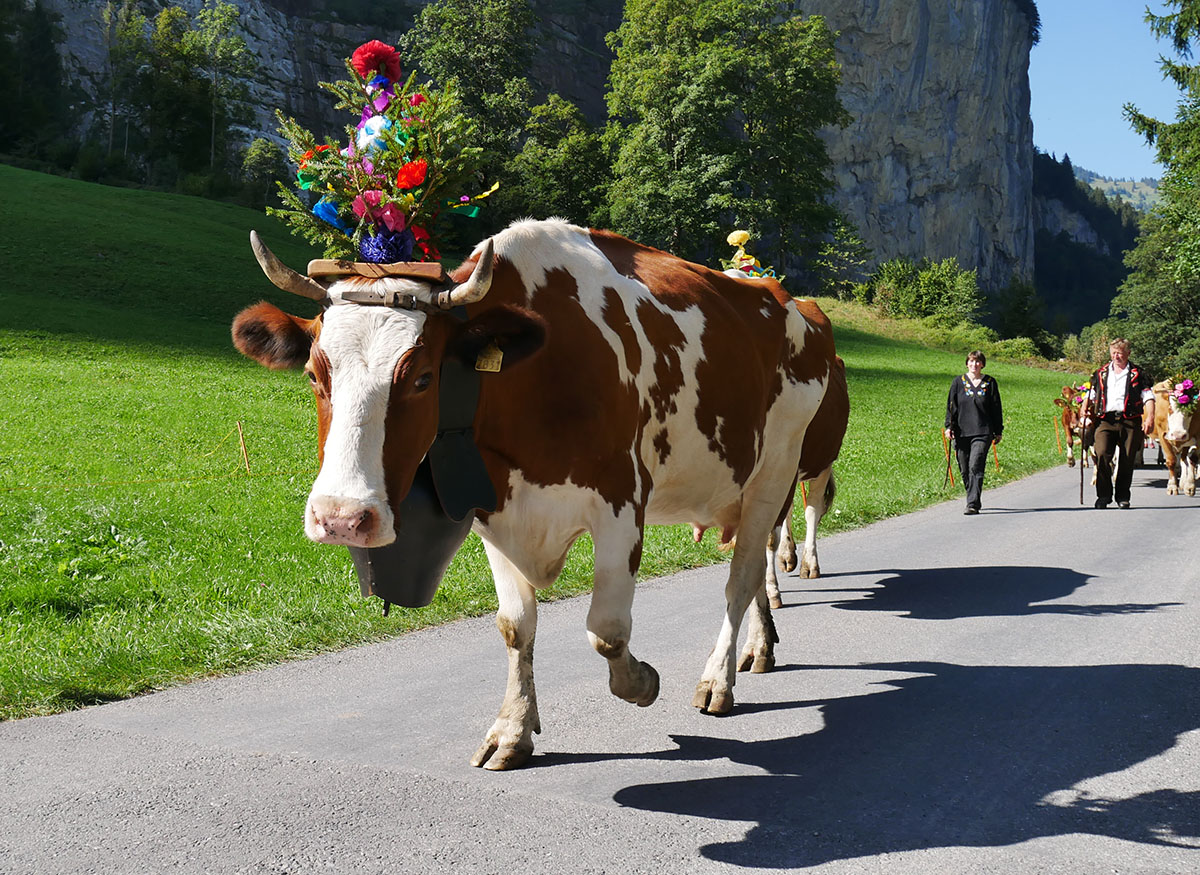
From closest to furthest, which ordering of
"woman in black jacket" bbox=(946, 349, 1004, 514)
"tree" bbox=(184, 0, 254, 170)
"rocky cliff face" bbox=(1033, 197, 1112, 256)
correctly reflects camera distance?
"woman in black jacket" bbox=(946, 349, 1004, 514) → "tree" bbox=(184, 0, 254, 170) → "rocky cliff face" bbox=(1033, 197, 1112, 256)

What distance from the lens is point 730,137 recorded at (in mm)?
60406

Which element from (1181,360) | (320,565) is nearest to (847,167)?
(1181,360)

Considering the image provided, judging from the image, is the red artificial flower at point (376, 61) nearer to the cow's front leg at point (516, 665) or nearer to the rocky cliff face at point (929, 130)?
the cow's front leg at point (516, 665)

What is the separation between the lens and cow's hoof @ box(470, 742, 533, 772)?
4664 millimetres

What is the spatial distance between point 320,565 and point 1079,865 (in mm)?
7034

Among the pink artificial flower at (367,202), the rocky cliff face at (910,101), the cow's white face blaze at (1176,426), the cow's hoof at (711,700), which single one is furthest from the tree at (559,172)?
the rocky cliff face at (910,101)

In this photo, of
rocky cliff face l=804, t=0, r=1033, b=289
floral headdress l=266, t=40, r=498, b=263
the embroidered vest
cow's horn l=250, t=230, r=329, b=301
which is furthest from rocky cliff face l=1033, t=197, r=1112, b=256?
cow's horn l=250, t=230, r=329, b=301

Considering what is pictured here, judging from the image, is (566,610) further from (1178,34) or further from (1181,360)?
(1181,360)

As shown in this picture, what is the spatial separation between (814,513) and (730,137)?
53252mm

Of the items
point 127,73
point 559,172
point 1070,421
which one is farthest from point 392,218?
point 127,73

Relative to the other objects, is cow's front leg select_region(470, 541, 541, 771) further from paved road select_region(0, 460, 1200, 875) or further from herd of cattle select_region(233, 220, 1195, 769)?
paved road select_region(0, 460, 1200, 875)

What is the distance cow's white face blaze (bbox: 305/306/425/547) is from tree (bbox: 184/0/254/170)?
266 feet

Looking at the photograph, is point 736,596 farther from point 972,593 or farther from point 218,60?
point 218,60

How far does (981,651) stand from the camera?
22.9ft
